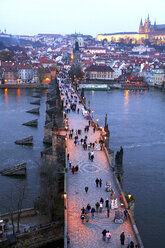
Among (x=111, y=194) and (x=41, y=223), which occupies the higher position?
(x=111, y=194)

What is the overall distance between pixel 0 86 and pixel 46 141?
42045 millimetres

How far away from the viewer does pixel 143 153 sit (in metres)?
26.2

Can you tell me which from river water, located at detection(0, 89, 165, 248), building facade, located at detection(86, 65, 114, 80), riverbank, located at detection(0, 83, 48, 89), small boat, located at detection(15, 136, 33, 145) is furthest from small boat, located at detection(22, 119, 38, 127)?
building facade, located at detection(86, 65, 114, 80)

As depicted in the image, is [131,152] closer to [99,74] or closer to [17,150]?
[17,150]

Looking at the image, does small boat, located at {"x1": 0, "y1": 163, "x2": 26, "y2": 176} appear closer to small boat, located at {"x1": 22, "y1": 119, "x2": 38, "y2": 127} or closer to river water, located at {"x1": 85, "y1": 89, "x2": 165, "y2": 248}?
river water, located at {"x1": 85, "y1": 89, "x2": 165, "y2": 248}

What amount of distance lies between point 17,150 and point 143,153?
970 centimetres

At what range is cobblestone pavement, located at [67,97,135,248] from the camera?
11.1m

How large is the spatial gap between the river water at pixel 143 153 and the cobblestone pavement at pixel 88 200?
2.96m

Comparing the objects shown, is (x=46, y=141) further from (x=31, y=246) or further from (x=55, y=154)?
(x=31, y=246)

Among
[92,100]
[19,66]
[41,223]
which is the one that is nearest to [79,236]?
[41,223]

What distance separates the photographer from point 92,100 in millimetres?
53312

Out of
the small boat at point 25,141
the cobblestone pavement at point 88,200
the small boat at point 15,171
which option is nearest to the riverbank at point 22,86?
the small boat at point 25,141

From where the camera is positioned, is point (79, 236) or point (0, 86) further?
point (0, 86)

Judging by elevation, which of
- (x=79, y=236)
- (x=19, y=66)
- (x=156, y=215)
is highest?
(x=19, y=66)
